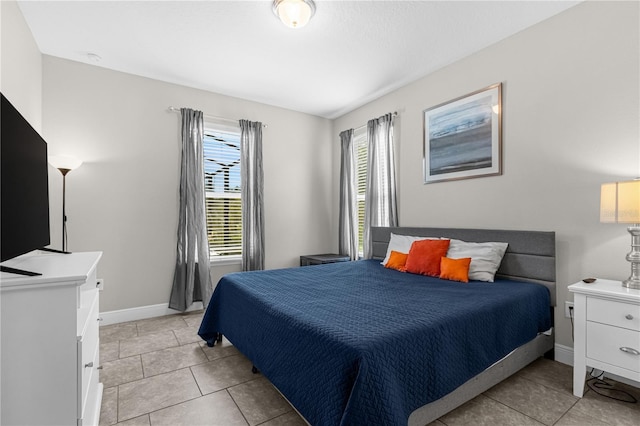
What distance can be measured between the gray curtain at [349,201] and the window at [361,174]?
0.15ft

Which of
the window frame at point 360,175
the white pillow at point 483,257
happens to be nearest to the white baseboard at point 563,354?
the white pillow at point 483,257

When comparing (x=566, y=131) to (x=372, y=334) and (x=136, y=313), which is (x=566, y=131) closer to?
(x=372, y=334)

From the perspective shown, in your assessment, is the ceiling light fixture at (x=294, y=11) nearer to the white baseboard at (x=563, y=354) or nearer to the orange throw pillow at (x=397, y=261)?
the orange throw pillow at (x=397, y=261)

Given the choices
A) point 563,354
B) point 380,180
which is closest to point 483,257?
point 563,354

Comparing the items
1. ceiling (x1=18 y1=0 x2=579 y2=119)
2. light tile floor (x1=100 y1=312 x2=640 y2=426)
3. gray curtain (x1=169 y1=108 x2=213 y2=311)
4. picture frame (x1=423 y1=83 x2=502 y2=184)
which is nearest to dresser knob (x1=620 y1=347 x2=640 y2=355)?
light tile floor (x1=100 y1=312 x2=640 y2=426)

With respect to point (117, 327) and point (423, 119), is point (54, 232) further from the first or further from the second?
point (423, 119)

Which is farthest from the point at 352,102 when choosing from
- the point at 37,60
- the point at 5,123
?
the point at 5,123

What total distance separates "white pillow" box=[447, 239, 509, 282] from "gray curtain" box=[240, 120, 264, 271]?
2443mm

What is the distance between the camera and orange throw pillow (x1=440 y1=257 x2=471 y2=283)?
2.48 m

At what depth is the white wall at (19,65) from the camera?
210cm

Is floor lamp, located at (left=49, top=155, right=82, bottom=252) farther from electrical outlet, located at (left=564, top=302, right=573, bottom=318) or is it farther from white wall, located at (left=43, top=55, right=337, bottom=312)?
electrical outlet, located at (left=564, top=302, right=573, bottom=318)

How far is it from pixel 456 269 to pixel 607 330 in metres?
0.94

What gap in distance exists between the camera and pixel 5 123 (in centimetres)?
128

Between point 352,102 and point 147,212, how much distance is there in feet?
9.81
